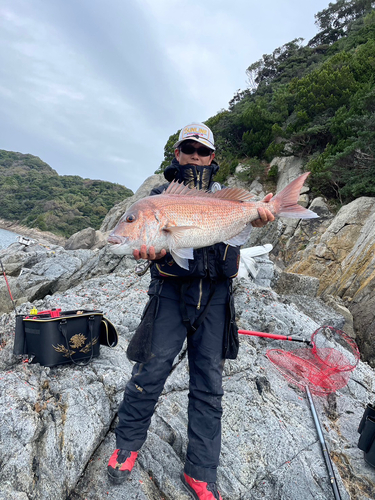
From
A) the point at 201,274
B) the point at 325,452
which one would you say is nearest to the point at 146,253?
the point at 201,274

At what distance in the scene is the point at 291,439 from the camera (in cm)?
323

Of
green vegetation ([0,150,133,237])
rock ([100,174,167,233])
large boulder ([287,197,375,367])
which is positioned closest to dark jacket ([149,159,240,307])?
large boulder ([287,197,375,367])

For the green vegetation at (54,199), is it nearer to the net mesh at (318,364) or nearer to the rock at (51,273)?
the rock at (51,273)

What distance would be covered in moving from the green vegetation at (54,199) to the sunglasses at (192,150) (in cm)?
7239

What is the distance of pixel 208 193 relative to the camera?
2742 millimetres

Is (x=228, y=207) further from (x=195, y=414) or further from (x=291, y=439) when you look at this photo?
(x=291, y=439)

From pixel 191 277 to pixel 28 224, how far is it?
8150 centimetres

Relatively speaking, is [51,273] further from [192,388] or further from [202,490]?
[202,490]

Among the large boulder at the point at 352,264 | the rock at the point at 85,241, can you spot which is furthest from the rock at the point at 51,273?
the rock at the point at 85,241

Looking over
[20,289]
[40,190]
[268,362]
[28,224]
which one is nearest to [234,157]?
[20,289]

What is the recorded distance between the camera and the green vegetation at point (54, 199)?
74.1m

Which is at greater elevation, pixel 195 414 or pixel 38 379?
pixel 195 414

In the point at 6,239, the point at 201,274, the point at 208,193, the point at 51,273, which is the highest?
the point at 208,193

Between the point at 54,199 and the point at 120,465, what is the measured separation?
307 feet
